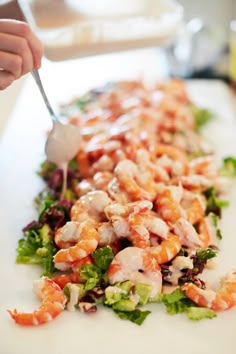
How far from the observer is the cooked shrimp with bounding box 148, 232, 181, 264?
1386 millimetres

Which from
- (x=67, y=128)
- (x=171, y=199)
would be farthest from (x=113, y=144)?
(x=171, y=199)

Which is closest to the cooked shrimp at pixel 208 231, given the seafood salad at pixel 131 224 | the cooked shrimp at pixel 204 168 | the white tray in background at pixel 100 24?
the seafood salad at pixel 131 224

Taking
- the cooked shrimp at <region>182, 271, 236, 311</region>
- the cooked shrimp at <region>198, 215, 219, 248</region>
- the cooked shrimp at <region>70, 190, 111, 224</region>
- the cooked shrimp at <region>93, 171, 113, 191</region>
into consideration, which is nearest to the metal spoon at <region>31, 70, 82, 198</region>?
the cooked shrimp at <region>93, 171, 113, 191</region>

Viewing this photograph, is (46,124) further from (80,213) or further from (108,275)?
(108,275)

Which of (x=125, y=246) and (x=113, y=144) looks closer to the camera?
(x=125, y=246)

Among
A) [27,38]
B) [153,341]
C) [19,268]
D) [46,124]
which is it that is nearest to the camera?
[153,341]

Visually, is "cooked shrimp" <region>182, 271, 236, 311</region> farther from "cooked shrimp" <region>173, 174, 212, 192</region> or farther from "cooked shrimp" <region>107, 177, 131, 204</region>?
"cooked shrimp" <region>173, 174, 212, 192</region>

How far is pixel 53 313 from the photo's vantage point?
51.0 inches

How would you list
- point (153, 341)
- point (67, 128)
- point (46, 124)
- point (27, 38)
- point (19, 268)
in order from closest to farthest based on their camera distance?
point (153, 341) < point (27, 38) < point (19, 268) < point (67, 128) < point (46, 124)

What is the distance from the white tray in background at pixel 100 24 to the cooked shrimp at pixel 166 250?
988 millimetres

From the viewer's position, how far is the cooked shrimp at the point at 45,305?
4.20ft

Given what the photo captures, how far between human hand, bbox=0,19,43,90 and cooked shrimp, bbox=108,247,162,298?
48 cm

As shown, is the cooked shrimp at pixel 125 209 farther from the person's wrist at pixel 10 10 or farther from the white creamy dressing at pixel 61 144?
the person's wrist at pixel 10 10

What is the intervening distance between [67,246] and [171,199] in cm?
30
